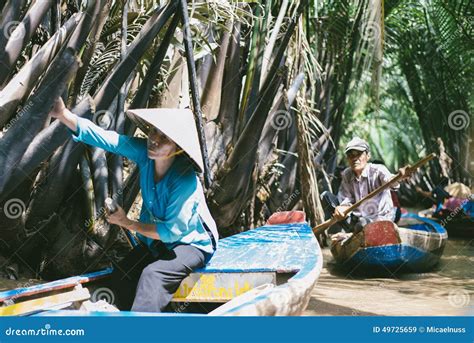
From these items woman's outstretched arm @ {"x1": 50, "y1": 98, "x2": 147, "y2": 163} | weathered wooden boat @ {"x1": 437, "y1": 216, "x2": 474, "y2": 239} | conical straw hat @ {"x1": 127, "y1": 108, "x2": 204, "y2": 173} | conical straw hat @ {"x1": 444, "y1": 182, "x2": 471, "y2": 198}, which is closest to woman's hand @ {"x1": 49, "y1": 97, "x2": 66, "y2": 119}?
woman's outstretched arm @ {"x1": 50, "y1": 98, "x2": 147, "y2": 163}

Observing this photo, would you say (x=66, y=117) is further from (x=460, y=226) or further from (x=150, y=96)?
(x=460, y=226)

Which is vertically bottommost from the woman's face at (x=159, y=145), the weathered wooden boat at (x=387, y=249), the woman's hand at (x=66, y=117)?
the weathered wooden boat at (x=387, y=249)

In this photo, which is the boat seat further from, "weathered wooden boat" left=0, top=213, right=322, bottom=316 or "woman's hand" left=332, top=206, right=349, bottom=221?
"woman's hand" left=332, top=206, right=349, bottom=221

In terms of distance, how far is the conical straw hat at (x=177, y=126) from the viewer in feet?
10.1

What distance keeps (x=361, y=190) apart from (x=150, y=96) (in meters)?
2.00

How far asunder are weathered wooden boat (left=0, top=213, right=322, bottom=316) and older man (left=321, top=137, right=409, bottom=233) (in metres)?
1.79

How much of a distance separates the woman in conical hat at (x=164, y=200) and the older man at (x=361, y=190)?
294 centimetres

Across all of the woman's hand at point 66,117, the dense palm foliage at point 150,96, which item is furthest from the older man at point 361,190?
the woman's hand at point 66,117

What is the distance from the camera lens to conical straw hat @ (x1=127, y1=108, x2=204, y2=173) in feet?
10.1

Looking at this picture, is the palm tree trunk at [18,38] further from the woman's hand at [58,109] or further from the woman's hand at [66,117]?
the woman's hand at [66,117]

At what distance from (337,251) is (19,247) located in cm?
295

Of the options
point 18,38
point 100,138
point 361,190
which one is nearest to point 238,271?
point 100,138
